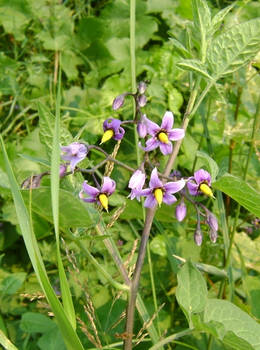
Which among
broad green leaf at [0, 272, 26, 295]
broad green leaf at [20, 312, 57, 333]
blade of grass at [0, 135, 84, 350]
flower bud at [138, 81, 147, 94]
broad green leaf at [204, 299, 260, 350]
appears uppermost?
flower bud at [138, 81, 147, 94]

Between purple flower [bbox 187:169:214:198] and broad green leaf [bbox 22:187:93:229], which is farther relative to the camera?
purple flower [bbox 187:169:214:198]

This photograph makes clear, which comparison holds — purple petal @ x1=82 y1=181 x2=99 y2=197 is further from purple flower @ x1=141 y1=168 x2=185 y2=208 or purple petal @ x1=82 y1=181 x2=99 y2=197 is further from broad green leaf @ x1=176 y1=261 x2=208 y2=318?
broad green leaf @ x1=176 y1=261 x2=208 y2=318

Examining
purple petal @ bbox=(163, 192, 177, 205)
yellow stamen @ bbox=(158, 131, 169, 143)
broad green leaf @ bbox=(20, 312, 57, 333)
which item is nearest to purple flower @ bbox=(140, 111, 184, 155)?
yellow stamen @ bbox=(158, 131, 169, 143)

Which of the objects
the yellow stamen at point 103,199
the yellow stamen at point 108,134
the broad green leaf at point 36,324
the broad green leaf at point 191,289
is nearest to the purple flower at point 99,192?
the yellow stamen at point 103,199

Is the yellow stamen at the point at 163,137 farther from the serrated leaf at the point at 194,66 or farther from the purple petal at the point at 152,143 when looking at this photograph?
the serrated leaf at the point at 194,66

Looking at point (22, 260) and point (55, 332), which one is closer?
point (55, 332)

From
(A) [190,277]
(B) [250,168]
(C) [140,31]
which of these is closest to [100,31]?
(C) [140,31]

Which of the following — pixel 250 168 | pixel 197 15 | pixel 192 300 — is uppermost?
pixel 197 15

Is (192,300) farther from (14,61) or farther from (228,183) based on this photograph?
(14,61)
